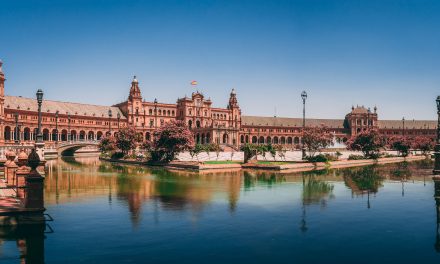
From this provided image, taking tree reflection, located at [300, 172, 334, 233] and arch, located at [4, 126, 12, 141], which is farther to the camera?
arch, located at [4, 126, 12, 141]

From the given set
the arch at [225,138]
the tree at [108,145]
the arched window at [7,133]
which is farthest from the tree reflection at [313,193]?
the arched window at [7,133]

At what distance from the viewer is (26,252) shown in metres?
13.9

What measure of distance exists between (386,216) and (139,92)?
116570mm

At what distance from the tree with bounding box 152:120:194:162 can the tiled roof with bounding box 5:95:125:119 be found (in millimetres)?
61732

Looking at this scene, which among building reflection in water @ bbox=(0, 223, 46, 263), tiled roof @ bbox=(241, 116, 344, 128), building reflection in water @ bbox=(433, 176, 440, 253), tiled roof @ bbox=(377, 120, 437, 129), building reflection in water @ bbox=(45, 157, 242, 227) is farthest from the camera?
tiled roof @ bbox=(377, 120, 437, 129)

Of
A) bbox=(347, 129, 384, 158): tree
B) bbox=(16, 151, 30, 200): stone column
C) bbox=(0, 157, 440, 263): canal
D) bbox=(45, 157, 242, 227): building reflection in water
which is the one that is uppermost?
bbox=(347, 129, 384, 158): tree

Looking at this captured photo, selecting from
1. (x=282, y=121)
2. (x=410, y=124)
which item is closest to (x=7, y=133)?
(x=282, y=121)

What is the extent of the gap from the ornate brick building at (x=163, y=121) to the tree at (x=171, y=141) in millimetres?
37466

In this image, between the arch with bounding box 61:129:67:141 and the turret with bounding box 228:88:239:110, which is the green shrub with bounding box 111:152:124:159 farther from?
the turret with bounding box 228:88:239:110

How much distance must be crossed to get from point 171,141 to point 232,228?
40.1 m

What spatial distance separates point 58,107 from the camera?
117 metres

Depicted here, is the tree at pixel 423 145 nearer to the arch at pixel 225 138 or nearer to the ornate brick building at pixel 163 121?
the ornate brick building at pixel 163 121

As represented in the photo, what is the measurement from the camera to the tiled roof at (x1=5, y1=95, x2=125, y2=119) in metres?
105

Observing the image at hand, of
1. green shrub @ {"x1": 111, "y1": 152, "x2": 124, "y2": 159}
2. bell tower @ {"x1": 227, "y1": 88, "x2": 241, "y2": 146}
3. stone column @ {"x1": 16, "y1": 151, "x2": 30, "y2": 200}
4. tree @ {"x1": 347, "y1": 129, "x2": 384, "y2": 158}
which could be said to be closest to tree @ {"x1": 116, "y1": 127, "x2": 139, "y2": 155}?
green shrub @ {"x1": 111, "y1": 152, "x2": 124, "y2": 159}
